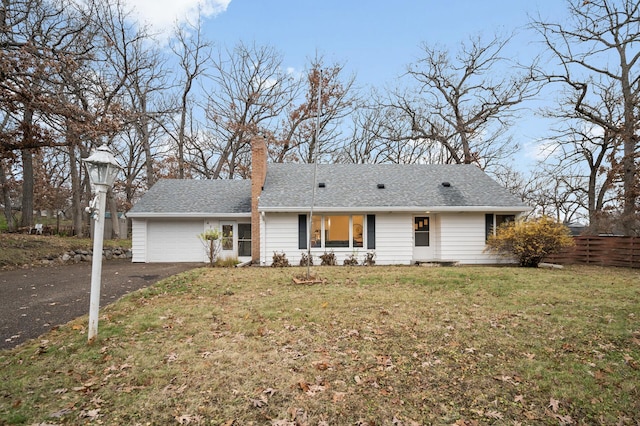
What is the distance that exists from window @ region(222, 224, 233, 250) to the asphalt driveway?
349 cm

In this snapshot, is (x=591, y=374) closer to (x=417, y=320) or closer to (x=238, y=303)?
(x=417, y=320)

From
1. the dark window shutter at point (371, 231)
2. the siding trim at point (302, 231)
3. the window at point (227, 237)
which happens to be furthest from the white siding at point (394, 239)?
the window at point (227, 237)

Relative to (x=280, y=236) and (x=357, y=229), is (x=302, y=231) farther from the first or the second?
(x=357, y=229)

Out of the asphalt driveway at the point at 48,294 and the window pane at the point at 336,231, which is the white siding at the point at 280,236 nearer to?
the window pane at the point at 336,231

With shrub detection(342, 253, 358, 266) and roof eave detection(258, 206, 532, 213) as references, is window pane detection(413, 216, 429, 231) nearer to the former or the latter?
roof eave detection(258, 206, 532, 213)

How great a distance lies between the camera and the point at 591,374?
152 inches

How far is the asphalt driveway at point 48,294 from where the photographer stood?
5336mm

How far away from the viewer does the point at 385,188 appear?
48.2 feet

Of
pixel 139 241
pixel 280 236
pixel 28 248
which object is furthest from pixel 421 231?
pixel 28 248

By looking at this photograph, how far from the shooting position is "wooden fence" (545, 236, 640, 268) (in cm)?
1355

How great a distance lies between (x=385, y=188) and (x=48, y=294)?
12.0 meters

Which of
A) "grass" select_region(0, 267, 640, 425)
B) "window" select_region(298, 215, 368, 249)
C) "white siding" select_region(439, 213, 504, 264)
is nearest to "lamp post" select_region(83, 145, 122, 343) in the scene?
"grass" select_region(0, 267, 640, 425)

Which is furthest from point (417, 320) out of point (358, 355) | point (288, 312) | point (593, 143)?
point (593, 143)

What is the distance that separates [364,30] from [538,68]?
10228mm
